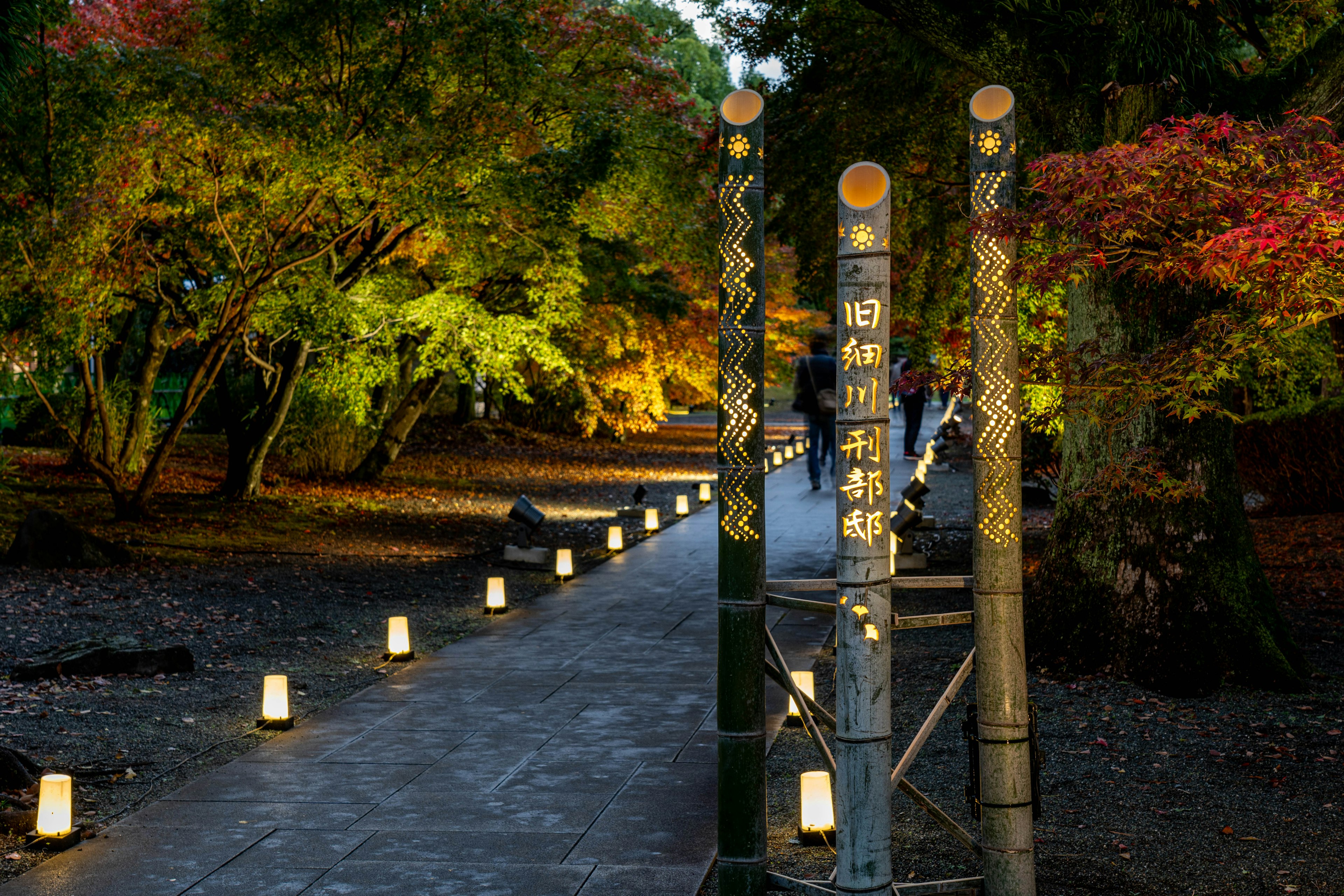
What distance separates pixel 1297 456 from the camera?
44.7 feet

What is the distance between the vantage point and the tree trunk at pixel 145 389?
48.8 feet

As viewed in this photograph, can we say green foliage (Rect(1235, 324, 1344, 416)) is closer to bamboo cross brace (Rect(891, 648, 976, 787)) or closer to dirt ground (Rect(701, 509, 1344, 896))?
dirt ground (Rect(701, 509, 1344, 896))

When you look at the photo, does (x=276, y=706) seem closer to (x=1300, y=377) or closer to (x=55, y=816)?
(x=55, y=816)

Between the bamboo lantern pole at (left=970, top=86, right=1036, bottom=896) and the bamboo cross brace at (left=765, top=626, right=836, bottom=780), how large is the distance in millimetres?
553

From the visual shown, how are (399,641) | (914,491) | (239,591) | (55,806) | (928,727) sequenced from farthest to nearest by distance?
1. (914,491)
2. (239,591)
3. (399,641)
4. (55,806)
5. (928,727)

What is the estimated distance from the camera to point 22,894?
4359 mm

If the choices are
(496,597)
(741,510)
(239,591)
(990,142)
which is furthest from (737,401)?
(239,591)

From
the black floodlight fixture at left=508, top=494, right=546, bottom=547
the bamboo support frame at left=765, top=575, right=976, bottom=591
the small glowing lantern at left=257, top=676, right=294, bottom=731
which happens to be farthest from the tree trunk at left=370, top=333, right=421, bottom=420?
the bamboo support frame at left=765, top=575, right=976, bottom=591

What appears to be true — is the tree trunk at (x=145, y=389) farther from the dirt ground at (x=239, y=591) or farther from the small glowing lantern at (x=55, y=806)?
the small glowing lantern at (x=55, y=806)

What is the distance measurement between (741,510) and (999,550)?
880 millimetres

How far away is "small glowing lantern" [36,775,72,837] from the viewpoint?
190 inches

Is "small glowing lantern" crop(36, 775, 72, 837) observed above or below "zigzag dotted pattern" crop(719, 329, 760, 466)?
below

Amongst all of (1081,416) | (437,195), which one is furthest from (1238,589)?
(437,195)

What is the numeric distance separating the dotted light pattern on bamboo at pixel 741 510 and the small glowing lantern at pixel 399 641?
184 inches
